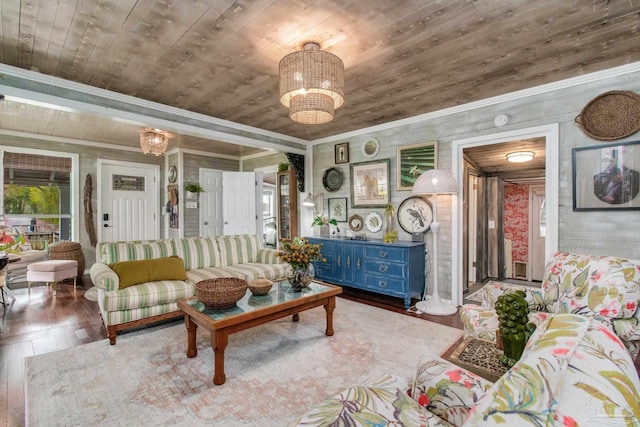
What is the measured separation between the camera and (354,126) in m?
4.65

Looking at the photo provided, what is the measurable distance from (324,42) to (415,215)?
8.57ft

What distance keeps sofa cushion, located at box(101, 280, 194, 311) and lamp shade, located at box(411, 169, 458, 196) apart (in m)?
2.80

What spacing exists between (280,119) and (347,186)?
153 cm

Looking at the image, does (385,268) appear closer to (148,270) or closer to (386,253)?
(386,253)

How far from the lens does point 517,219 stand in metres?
5.99

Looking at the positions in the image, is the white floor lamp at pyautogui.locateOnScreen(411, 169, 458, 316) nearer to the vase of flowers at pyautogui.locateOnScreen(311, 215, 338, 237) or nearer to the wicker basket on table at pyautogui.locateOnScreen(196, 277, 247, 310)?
the vase of flowers at pyautogui.locateOnScreen(311, 215, 338, 237)

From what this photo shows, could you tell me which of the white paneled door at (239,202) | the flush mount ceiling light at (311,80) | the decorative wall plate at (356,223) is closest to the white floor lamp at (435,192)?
the decorative wall plate at (356,223)

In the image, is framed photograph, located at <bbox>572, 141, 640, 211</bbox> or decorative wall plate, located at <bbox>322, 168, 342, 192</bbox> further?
decorative wall plate, located at <bbox>322, 168, 342, 192</bbox>

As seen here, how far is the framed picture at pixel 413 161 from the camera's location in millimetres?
4027

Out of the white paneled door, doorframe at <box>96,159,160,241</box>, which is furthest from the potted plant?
doorframe at <box>96,159,160,241</box>

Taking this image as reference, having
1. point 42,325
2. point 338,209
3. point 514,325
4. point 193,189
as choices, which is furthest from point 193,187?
point 514,325

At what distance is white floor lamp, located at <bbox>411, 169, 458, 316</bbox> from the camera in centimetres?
354

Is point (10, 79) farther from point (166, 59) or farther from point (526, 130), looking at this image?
point (526, 130)

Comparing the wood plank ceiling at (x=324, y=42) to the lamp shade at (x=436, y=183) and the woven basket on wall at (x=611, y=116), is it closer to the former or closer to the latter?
the woven basket on wall at (x=611, y=116)
